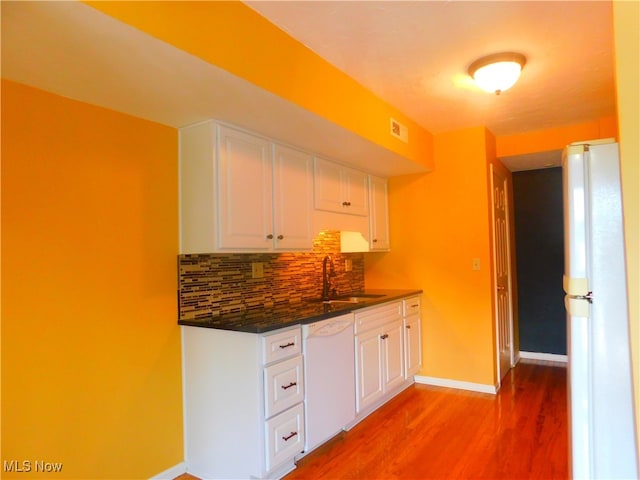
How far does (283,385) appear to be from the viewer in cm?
225

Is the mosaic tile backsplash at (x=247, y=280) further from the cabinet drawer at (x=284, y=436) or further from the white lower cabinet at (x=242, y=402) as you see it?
the cabinet drawer at (x=284, y=436)

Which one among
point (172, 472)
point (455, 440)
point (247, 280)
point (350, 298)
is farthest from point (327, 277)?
point (172, 472)

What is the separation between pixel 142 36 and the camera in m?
1.41

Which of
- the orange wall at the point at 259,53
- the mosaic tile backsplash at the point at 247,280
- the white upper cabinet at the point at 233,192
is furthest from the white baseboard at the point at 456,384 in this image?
the orange wall at the point at 259,53

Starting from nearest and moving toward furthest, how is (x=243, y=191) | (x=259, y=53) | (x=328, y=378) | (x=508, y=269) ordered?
(x=259, y=53)
(x=243, y=191)
(x=328, y=378)
(x=508, y=269)

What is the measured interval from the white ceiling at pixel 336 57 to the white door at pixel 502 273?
124cm

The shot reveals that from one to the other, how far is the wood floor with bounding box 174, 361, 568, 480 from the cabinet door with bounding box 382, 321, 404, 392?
191 mm

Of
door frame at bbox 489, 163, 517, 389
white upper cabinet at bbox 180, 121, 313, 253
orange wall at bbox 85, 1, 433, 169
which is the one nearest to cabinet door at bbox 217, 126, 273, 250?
white upper cabinet at bbox 180, 121, 313, 253

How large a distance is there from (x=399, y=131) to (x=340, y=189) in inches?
25.7

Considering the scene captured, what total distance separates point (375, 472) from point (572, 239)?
170 centimetres

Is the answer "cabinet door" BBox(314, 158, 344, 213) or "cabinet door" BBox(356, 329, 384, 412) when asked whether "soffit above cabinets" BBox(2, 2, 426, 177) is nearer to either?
"cabinet door" BBox(314, 158, 344, 213)

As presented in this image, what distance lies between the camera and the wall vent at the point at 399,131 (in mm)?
3072

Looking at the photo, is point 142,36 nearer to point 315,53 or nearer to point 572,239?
point 315,53

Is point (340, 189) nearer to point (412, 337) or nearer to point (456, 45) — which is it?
point (456, 45)
